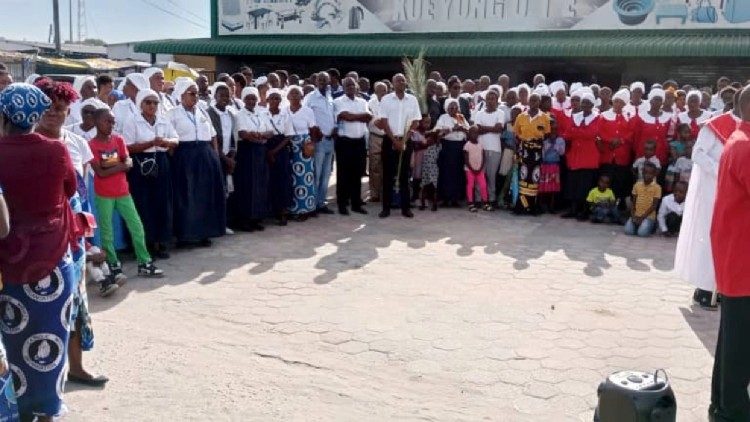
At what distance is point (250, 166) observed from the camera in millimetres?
8000

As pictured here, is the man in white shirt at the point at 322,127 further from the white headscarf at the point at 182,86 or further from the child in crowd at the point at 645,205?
the child in crowd at the point at 645,205

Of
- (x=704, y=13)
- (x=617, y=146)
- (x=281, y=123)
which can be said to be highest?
(x=704, y=13)

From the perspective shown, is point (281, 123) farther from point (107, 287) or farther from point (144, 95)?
point (107, 287)

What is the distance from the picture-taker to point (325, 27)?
21.3 metres

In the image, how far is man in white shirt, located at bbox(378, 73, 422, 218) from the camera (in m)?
8.91

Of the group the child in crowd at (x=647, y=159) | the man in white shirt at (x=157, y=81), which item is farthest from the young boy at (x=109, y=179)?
the child in crowd at (x=647, y=159)

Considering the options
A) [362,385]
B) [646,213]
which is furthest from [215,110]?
[646,213]

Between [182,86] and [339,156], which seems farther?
[339,156]

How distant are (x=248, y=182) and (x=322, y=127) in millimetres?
1490

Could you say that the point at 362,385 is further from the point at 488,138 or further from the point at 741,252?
the point at 488,138

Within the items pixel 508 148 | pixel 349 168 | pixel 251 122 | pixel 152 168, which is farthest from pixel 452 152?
pixel 152 168

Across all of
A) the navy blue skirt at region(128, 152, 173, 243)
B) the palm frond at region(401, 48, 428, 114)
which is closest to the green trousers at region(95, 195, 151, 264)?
the navy blue skirt at region(128, 152, 173, 243)

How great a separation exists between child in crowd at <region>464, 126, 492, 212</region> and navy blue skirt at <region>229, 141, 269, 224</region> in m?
2.87

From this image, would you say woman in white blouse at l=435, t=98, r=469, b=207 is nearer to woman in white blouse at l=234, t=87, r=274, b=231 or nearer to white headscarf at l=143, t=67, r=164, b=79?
woman in white blouse at l=234, t=87, r=274, b=231
